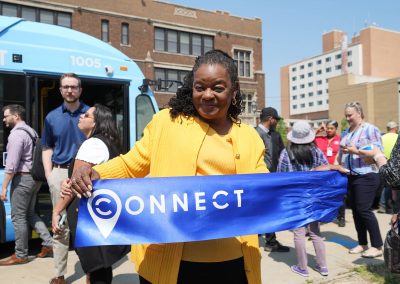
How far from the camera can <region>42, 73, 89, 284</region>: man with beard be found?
442 centimetres

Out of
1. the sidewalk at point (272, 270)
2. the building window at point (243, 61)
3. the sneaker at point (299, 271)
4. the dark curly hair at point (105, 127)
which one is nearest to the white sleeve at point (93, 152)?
the dark curly hair at point (105, 127)

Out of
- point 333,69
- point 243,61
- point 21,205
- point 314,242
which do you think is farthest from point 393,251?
point 333,69

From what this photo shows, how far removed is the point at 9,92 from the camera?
568 cm

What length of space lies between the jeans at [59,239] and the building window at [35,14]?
25.6m

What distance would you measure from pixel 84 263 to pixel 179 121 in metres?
1.76

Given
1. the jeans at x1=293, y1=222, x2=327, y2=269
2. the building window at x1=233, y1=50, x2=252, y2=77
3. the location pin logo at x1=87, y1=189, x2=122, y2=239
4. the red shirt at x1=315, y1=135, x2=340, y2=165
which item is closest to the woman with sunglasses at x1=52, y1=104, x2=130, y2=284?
the location pin logo at x1=87, y1=189, x2=122, y2=239

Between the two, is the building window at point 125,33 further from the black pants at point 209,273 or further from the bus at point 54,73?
the black pants at point 209,273

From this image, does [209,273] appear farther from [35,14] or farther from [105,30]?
[105,30]

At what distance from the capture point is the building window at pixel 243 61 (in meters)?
38.7

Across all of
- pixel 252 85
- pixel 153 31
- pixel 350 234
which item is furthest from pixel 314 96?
pixel 350 234

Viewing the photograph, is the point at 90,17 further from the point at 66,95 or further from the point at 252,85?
the point at 66,95

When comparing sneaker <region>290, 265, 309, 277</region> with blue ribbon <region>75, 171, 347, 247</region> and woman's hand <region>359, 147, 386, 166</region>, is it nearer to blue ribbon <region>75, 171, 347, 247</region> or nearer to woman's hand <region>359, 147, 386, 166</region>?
woman's hand <region>359, 147, 386, 166</region>

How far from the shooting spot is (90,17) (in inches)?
1225

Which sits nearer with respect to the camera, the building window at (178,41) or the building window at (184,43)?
the building window at (178,41)
